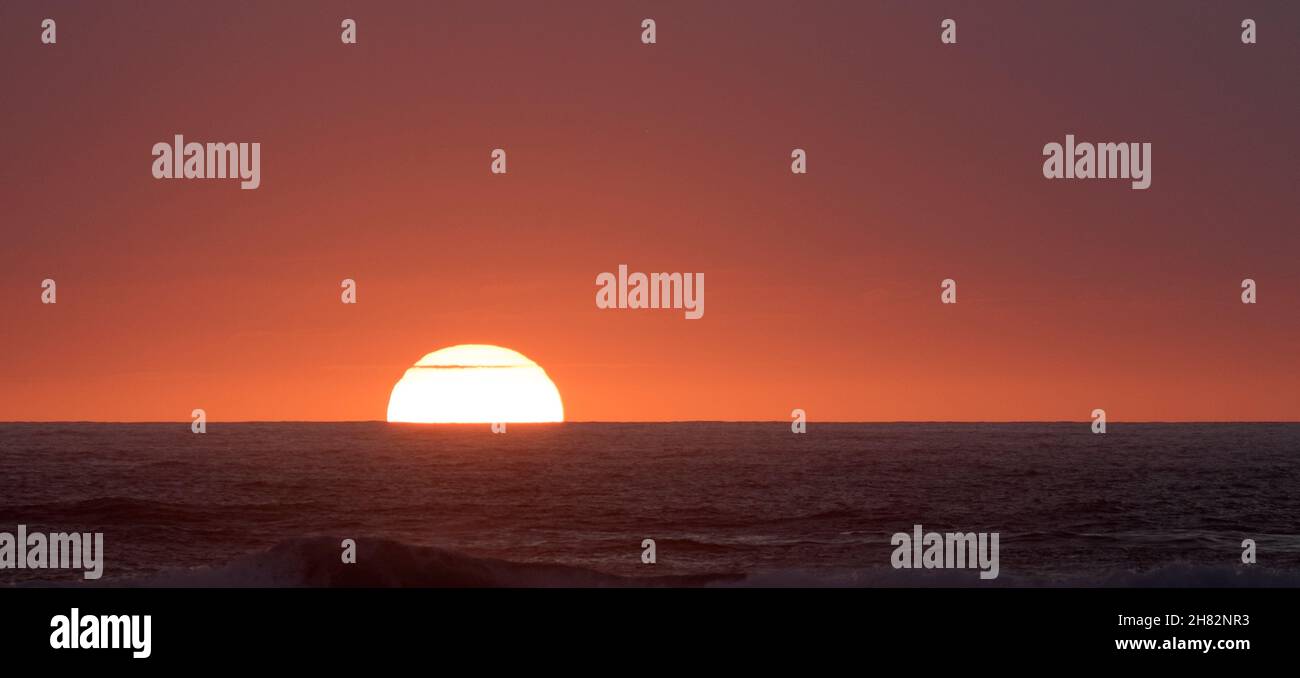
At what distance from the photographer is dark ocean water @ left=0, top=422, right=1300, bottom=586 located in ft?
96.0

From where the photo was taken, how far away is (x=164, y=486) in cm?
6134

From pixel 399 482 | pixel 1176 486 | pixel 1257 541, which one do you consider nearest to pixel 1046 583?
pixel 1257 541

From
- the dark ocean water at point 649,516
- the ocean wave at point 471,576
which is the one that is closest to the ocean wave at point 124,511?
the dark ocean water at point 649,516

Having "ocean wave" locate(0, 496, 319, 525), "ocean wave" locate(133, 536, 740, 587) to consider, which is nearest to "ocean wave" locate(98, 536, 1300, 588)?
"ocean wave" locate(133, 536, 740, 587)

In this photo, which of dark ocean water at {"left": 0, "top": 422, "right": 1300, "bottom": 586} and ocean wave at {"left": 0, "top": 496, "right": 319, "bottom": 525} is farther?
ocean wave at {"left": 0, "top": 496, "right": 319, "bottom": 525}

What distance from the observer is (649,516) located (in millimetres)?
48250

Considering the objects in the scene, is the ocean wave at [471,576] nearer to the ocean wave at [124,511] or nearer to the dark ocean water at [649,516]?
the dark ocean water at [649,516]

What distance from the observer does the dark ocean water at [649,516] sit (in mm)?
29250

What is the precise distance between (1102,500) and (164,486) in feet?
140

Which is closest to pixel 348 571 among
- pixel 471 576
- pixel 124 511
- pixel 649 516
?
pixel 471 576

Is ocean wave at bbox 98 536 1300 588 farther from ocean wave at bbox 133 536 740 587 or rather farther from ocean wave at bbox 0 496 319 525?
ocean wave at bbox 0 496 319 525

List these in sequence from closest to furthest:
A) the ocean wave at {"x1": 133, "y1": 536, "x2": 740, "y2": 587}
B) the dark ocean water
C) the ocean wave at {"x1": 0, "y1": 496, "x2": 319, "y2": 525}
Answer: the ocean wave at {"x1": 133, "y1": 536, "x2": 740, "y2": 587} → the dark ocean water → the ocean wave at {"x1": 0, "y1": 496, "x2": 319, "y2": 525}

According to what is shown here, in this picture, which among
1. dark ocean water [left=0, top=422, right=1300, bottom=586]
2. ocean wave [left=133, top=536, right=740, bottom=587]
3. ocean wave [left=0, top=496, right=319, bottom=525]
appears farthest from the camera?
ocean wave [left=0, top=496, right=319, bottom=525]

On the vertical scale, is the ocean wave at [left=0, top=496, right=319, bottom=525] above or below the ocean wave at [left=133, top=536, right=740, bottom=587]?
below
